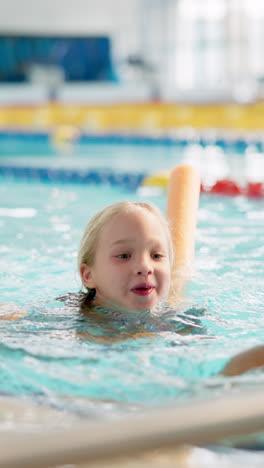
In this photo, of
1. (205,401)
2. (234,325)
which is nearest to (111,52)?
(234,325)

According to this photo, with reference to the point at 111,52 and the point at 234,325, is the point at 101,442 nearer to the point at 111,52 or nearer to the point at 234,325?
the point at 234,325

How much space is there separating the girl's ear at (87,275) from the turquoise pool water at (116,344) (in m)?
0.10

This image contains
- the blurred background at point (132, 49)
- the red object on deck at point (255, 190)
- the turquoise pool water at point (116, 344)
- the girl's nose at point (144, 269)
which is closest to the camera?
the turquoise pool water at point (116, 344)

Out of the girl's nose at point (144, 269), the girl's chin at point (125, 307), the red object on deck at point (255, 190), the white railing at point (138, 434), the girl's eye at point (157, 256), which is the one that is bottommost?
the red object on deck at point (255, 190)

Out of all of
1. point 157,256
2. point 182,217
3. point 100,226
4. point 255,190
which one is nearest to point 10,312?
point 100,226

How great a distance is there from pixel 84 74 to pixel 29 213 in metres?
11.8

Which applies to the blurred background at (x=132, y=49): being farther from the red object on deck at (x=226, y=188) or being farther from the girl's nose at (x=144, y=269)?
the girl's nose at (x=144, y=269)

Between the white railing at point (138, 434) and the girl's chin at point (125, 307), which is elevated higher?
the white railing at point (138, 434)

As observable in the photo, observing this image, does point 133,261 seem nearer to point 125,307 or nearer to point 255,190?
point 125,307

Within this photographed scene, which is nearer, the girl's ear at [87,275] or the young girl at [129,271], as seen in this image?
the young girl at [129,271]

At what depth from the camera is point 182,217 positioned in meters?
2.69

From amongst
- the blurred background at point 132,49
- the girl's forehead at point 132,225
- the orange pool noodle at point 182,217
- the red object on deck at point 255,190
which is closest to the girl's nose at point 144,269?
the girl's forehead at point 132,225

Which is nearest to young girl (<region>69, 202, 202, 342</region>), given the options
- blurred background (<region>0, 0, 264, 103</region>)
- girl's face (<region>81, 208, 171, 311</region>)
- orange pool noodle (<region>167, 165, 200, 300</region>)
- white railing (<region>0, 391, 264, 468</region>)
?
girl's face (<region>81, 208, 171, 311</region>)

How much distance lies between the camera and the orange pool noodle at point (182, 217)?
2.65 meters
